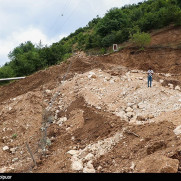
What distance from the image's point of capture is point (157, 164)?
16.4ft

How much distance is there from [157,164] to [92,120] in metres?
4.82

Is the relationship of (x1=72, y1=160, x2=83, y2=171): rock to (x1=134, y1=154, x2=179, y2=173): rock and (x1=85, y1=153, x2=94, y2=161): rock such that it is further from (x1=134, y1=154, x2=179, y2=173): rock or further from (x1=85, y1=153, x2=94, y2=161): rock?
(x1=134, y1=154, x2=179, y2=173): rock

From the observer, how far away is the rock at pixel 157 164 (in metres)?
4.66

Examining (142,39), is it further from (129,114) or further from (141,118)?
(141,118)

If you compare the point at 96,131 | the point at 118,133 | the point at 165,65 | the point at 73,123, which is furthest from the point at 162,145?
the point at 165,65

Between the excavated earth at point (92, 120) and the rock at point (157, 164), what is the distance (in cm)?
2

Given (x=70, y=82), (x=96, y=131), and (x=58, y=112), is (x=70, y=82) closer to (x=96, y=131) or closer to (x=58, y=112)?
(x=58, y=112)

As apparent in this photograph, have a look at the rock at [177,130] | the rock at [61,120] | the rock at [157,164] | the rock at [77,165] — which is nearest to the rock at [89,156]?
the rock at [77,165]

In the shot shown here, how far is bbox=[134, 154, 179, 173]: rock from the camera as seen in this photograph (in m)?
4.66

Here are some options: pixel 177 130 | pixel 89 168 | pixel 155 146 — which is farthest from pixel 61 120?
pixel 177 130

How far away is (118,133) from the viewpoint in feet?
25.5

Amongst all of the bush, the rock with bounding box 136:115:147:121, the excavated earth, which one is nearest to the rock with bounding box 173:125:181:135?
the excavated earth

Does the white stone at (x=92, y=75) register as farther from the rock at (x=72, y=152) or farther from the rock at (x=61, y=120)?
the rock at (x=72, y=152)
